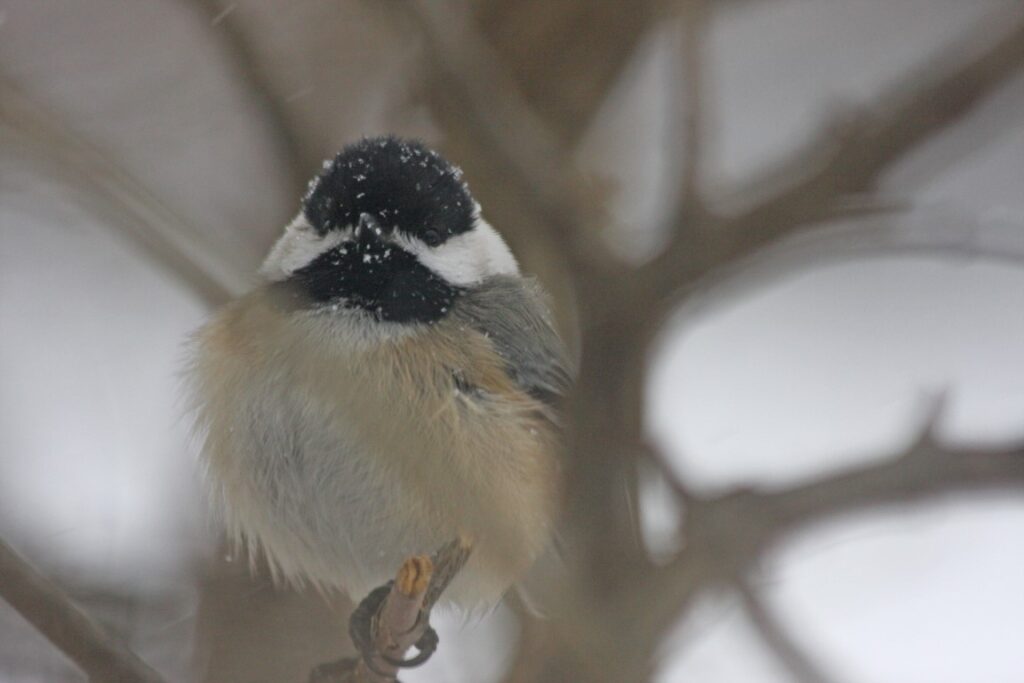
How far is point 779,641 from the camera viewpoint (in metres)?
1.75

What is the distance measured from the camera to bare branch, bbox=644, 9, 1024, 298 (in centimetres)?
219

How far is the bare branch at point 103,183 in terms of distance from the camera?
1.47m

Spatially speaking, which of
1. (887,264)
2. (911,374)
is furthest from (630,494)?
(887,264)

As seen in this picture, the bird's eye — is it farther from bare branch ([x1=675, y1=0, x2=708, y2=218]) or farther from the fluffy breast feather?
bare branch ([x1=675, y1=0, x2=708, y2=218])

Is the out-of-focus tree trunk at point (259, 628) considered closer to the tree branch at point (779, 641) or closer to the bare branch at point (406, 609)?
the bare branch at point (406, 609)

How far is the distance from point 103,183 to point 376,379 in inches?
21.7

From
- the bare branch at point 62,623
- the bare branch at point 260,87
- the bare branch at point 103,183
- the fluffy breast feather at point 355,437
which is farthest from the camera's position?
the bare branch at point 260,87

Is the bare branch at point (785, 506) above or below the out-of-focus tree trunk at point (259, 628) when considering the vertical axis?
above

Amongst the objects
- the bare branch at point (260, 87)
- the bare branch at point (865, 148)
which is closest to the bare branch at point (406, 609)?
the bare branch at point (865, 148)

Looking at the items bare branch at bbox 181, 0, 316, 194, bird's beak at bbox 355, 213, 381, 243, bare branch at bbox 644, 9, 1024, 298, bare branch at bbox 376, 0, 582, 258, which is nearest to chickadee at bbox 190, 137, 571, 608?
bird's beak at bbox 355, 213, 381, 243

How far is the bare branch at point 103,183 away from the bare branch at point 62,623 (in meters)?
0.44

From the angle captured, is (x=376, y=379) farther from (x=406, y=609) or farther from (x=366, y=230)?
(x=406, y=609)

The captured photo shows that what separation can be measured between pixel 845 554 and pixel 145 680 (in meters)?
1.55

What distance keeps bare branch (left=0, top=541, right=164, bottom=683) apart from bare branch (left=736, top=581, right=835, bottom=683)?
877 millimetres
